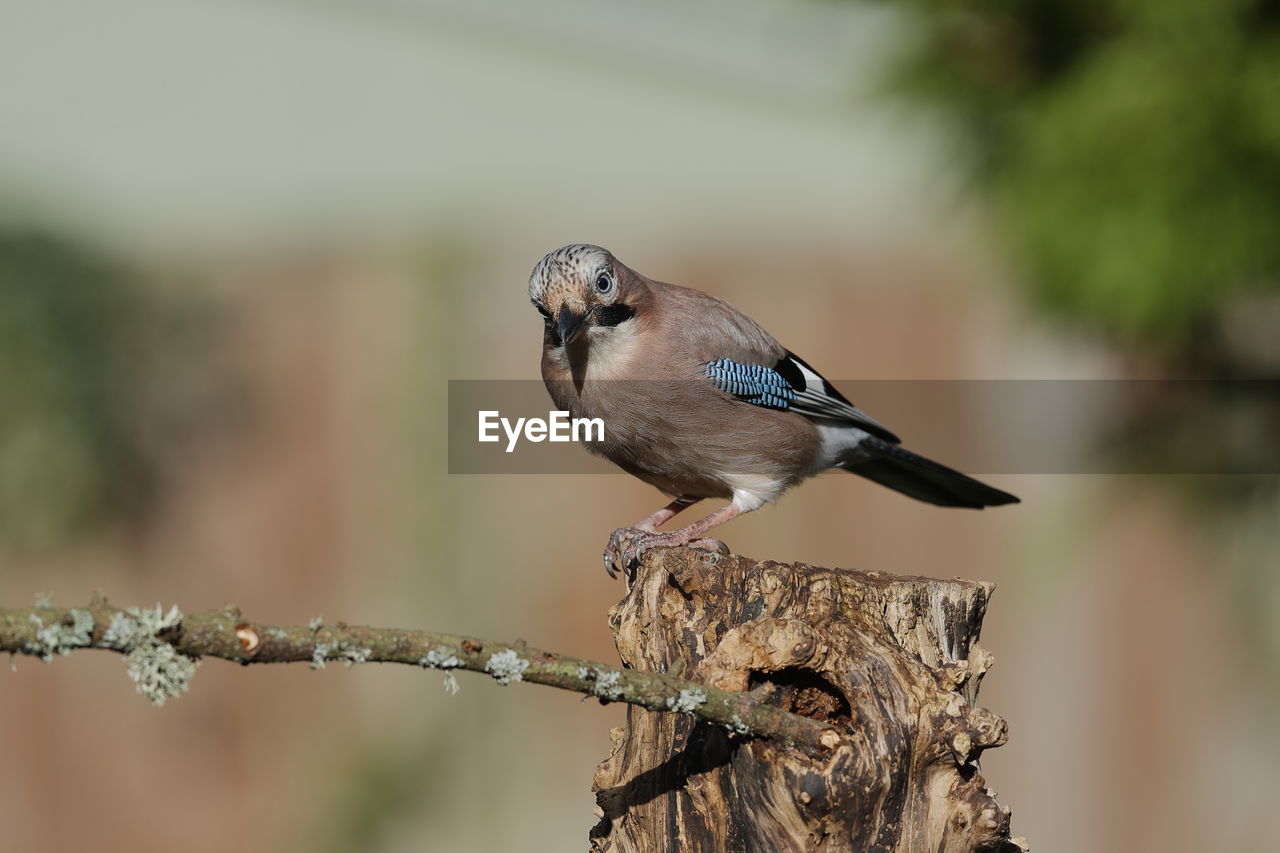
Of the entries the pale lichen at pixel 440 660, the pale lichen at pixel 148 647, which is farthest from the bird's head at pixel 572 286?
the pale lichen at pixel 148 647

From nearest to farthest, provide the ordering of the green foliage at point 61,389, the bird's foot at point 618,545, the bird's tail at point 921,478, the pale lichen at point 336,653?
the pale lichen at point 336,653 → the bird's foot at point 618,545 → the bird's tail at point 921,478 → the green foliage at point 61,389

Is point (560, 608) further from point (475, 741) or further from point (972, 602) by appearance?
point (972, 602)

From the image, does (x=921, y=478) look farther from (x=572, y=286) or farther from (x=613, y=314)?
(x=572, y=286)

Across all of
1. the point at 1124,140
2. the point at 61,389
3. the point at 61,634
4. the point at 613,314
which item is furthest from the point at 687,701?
the point at 61,389

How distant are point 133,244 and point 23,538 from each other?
1.50 metres

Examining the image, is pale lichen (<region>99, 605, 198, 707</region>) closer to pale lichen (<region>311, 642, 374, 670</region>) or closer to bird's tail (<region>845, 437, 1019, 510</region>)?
pale lichen (<region>311, 642, 374, 670</region>)

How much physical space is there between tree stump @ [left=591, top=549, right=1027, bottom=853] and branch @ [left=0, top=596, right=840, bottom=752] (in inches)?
A: 7.0

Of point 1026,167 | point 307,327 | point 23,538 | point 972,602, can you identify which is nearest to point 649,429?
point 972,602

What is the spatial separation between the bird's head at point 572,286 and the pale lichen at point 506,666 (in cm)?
145

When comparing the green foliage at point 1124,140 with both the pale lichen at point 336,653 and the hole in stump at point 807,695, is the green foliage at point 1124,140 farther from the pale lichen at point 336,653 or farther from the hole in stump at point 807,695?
the pale lichen at point 336,653

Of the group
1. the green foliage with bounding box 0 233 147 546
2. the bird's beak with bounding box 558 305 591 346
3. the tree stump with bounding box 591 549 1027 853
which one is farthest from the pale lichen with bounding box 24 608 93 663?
the green foliage with bounding box 0 233 147 546

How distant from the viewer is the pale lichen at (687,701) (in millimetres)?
1971

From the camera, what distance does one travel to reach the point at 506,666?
1822mm

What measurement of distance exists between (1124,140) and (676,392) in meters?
2.09
